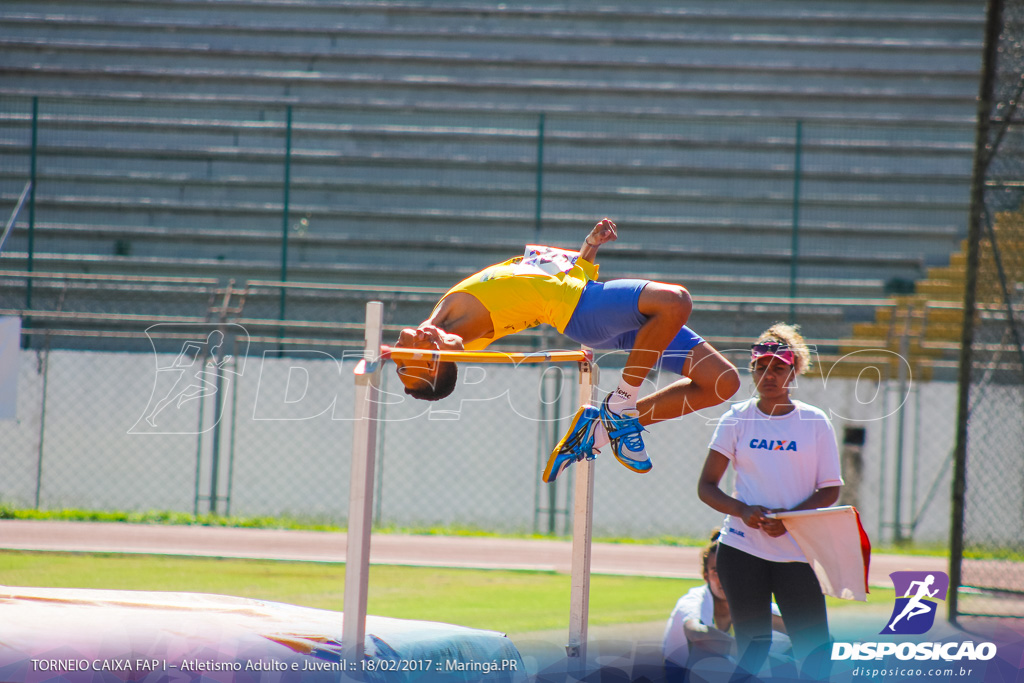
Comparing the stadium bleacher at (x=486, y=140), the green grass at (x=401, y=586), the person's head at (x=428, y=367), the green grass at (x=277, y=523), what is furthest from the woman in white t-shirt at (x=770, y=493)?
the stadium bleacher at (x=486, y=140)

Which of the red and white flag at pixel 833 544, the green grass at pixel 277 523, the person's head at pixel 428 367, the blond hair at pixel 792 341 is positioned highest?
the blond hair at pixel 792 341

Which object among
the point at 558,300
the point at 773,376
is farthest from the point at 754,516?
the point at 558,300

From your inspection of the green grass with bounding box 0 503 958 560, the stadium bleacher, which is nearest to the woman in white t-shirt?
the green grass with bounding box 0 503 958 560

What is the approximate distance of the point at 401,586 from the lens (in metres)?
6.64

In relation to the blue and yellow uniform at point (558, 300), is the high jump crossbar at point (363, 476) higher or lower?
lower

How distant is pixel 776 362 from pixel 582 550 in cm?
115

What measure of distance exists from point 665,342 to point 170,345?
24.3 ft

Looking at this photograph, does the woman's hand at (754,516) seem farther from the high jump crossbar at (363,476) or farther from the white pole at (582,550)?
the high jump crossbar at (363,476)

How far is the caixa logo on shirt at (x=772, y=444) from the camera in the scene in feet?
12.9

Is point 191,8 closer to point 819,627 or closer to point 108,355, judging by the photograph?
point 108,355

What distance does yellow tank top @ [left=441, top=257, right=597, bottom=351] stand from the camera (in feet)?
12.9

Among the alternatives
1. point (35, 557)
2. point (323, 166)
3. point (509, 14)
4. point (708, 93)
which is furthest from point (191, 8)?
point (35, 557)

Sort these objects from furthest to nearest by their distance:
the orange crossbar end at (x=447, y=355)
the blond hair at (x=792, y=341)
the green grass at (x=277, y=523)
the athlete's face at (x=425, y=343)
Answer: the green grass at (x=277, y=523) → the blond hair at (x=792, y=341) → the athlete's face at (x=425, y=343) → the orange crossbar end at (x=447, y=355)

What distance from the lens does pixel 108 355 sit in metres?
9.36
